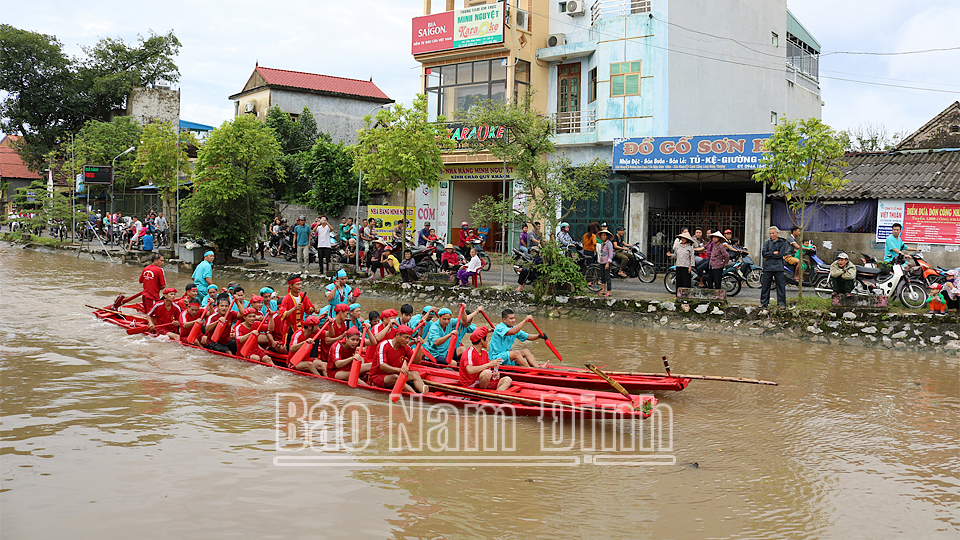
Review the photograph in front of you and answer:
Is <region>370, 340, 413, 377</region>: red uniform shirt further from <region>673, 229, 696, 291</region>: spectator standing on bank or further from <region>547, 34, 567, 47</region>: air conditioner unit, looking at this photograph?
<region>547, 34, 567, 47</region>: air conditioner unit

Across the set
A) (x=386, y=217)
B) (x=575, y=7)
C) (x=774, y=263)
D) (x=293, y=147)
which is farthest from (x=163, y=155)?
(x=774, y=263)

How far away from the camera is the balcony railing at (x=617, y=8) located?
64.9ft

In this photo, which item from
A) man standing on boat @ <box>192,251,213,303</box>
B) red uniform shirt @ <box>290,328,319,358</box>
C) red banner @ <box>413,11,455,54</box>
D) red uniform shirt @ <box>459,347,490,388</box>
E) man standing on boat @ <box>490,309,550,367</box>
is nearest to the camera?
red uniform shirt @ <box>459,347,490,388</box>

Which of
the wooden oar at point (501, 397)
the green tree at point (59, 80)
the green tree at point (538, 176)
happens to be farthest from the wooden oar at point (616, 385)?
the green tree at point (59, 80)

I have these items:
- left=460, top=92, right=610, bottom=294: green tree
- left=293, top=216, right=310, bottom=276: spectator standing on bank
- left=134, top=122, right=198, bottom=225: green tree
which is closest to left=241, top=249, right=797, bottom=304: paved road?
left=293, top=216, right=310, bottom=276: spectator standing on bank

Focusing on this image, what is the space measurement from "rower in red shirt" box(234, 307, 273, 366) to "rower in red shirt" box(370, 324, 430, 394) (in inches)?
84.2

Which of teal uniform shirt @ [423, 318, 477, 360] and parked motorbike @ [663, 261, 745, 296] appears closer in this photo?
teal uniform shirt @ [423, 318, 477, 360]

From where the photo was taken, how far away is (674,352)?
11117mm

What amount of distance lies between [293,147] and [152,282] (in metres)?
19.8

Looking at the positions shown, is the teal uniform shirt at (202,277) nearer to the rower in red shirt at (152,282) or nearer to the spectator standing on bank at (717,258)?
the rower in red shirt at (152,282)

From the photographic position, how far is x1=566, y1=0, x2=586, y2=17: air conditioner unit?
68.1ft

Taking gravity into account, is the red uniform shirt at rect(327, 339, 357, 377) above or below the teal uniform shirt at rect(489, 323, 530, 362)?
below

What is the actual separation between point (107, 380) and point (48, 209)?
25.7 meters

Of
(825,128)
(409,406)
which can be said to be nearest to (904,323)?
(825,128)
